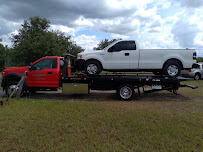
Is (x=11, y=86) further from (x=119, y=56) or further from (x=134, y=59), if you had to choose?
(x=134, y=59)

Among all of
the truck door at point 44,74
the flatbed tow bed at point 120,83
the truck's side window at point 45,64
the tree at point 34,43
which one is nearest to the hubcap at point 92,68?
the flatbed tow bed at point 120,83

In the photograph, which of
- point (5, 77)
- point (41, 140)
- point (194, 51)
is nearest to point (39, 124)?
point (41, 140)

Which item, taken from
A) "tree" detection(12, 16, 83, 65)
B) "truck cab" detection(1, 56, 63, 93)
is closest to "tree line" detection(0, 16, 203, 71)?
"tree" detection(12, 16, 83, 65)

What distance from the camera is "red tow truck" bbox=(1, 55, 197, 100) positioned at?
710 centimetres

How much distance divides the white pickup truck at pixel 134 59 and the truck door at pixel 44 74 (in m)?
1.16

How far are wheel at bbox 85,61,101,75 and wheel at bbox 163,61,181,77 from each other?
279 centimetres

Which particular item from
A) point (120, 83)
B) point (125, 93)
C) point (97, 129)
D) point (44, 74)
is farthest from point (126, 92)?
point (44, 74)

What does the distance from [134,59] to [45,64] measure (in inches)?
153

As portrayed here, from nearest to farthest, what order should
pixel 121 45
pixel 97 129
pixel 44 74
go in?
1. pixel 97 129
2. pixel 121 45
3. pixel 44 74

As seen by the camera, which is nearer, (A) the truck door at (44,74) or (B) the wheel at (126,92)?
(B) the wheel at (126,92)

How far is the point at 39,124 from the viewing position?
4273mm

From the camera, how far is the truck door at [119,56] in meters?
7.09

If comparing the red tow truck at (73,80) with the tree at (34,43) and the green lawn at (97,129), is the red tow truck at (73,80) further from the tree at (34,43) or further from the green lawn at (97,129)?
the tree at (34,43)

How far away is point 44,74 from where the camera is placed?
7387 millimetres
